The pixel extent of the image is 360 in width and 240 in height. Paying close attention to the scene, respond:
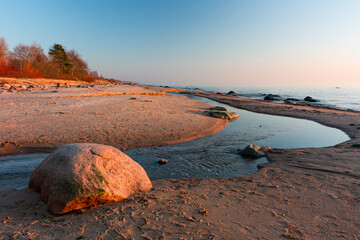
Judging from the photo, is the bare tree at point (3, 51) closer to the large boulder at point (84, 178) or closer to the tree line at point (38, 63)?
the tree line at point (38, 63)

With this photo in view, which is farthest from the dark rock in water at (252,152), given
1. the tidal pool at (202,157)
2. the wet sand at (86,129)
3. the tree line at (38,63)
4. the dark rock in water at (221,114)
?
the tree line at (38,63)

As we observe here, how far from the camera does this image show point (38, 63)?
135ft

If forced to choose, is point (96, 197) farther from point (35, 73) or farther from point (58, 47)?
point (58, 47)

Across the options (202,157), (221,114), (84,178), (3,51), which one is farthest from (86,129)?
(3,51)

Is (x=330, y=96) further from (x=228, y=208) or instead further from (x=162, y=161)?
(x=228, y=208)

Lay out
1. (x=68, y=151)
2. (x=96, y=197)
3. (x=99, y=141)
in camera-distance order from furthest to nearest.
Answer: (x=99, y=141)
(x=68, y=151)
(x=96, y=197)

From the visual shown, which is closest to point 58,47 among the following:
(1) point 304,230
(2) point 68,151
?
(2) point 68,151

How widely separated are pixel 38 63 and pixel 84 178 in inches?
1966

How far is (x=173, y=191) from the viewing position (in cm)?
405

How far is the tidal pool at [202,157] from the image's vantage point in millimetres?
5246

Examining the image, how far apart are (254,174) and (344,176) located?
7.27ft

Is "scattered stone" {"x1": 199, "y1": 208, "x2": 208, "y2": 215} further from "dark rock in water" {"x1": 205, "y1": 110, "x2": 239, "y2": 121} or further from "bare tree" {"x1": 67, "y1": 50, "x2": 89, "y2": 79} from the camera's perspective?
"bare tree" {"x1": 67, "y1": 50, "x2": 89, "y2": 79}

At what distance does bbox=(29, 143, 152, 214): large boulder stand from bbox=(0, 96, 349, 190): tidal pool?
1323 mm

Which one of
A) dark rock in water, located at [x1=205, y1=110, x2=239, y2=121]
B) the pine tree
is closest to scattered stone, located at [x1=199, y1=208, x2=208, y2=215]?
dark rock in water, located at [x1=205, y1=110, x2=239, y2=121]
